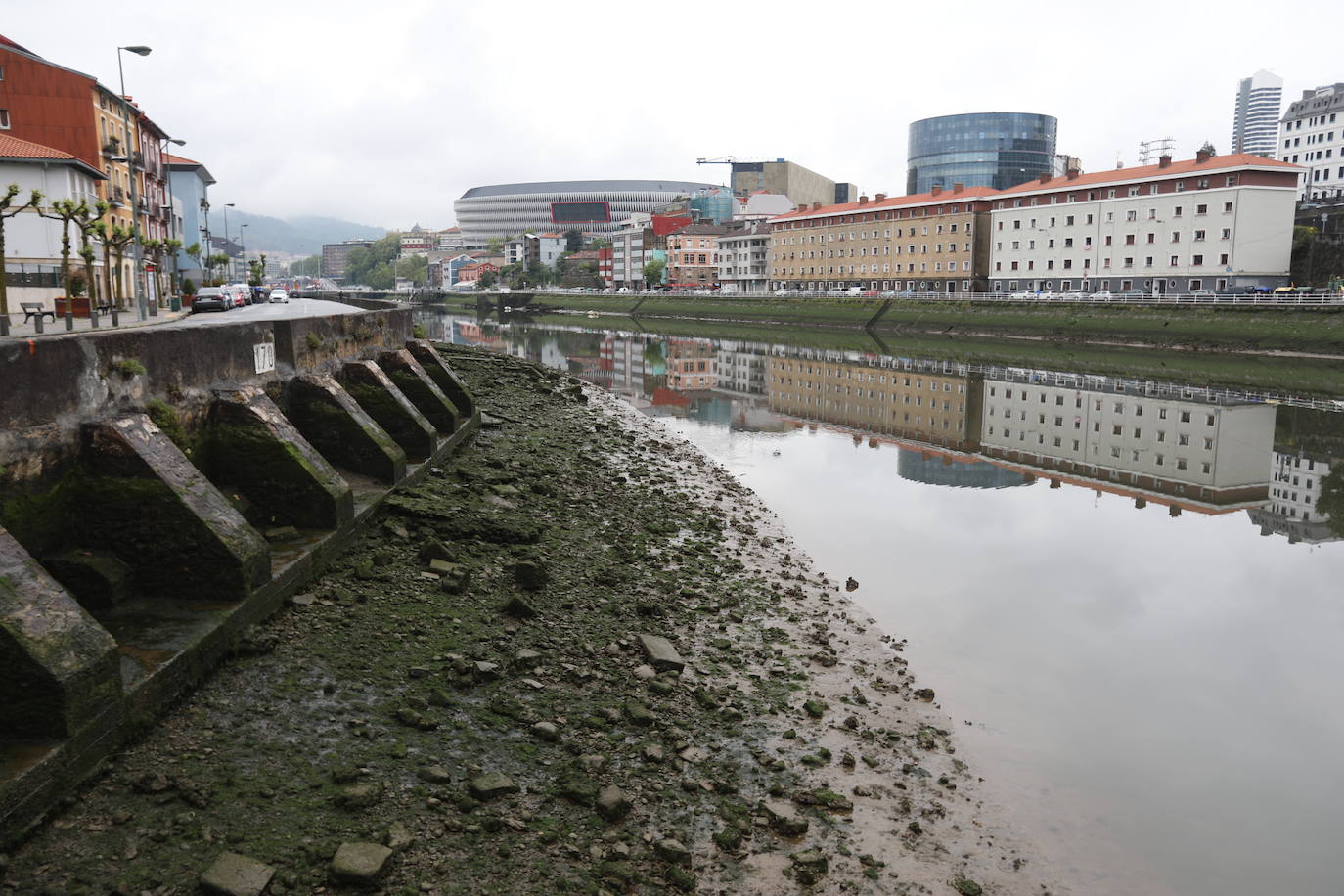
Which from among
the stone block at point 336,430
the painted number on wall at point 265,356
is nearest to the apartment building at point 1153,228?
the stone block at point 336,430

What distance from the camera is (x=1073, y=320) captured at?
246 ft

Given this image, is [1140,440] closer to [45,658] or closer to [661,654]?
[661,654]

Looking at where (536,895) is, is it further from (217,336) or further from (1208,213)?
(1208,213)

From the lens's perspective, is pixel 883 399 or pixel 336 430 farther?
pixel 883 399

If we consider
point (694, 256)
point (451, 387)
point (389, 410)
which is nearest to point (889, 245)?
point (694, 256)

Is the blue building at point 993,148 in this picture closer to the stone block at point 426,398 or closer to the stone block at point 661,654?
the stone block at point 426,398

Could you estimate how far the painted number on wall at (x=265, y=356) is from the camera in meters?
14.3

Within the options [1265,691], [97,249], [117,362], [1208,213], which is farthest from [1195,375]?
[97,249]

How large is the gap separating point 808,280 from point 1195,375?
84.6 metres

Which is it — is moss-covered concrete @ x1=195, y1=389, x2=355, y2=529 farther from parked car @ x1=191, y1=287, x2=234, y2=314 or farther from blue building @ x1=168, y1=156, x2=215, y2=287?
blue building @ x1=168, y1=156, x2=215, y2=287

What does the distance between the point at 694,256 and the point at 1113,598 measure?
152660 millimetres

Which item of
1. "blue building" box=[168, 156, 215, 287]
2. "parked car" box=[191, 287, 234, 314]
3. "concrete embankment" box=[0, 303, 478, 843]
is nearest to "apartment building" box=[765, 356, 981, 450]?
"concrete embankment" box=[0, 303, 478, 843]

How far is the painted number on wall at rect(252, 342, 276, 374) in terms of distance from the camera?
14312 mm

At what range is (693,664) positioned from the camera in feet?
37.5
